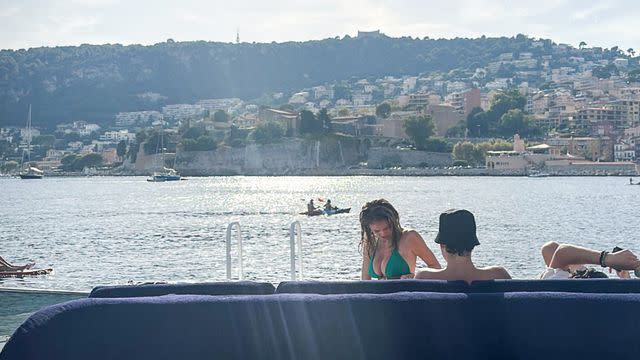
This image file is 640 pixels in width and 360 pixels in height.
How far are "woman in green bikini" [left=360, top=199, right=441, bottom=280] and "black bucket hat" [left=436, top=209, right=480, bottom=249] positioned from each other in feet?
3.20

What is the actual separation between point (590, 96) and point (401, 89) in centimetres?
4093

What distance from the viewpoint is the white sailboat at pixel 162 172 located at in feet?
392

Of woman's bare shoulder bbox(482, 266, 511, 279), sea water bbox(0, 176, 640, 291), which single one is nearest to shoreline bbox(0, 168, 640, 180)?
sea water bbox(0, 176, 640, 291)

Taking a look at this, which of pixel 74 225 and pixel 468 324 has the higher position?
pixel 468 324

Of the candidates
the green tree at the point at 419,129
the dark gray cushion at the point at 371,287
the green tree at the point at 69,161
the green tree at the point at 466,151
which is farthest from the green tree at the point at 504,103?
the dark gray cushion at the point at 371,287

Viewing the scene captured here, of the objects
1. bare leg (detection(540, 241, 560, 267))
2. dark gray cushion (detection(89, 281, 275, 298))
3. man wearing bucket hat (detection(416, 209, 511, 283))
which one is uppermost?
man wearing bucket hat (detection(416, 209, 511, 283))

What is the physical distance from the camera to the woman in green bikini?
14.7ft

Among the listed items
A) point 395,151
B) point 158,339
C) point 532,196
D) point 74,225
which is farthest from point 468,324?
point 395,151

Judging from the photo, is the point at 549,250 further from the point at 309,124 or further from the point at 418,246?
the point at 309,124

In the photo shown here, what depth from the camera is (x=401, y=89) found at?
198 m

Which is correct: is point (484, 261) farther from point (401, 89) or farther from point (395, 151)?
point (401, 89)

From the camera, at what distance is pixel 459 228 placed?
3465 mm

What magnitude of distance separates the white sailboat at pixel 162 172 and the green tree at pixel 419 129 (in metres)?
27.0

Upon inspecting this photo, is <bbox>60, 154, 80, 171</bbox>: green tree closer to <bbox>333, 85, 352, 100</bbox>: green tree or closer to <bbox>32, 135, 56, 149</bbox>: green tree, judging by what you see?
<bbox>32, 135, 56, 149</bbox>: green tree
